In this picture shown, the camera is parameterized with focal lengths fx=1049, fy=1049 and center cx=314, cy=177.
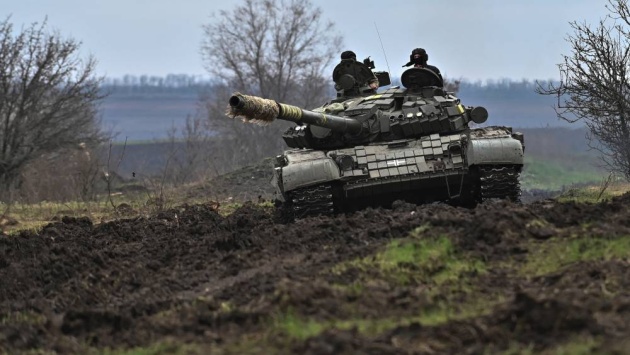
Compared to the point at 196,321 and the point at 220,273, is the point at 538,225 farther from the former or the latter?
the point at 196,321

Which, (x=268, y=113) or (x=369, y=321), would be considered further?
(x=268, y=113)

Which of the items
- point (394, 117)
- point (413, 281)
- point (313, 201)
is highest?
point (394, 117)

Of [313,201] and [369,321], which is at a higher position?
[313,201]

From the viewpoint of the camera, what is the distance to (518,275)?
27.6 feet

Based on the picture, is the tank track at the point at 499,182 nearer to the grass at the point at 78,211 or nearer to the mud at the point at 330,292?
the mud at the point at 330,292

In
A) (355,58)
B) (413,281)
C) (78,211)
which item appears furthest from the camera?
(78,211)

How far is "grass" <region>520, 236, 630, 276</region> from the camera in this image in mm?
8539

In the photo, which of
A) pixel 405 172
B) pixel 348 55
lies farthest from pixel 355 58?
pixel 405 172

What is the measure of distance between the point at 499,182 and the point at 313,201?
2.47 metres

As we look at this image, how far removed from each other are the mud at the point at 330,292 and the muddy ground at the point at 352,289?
2cm

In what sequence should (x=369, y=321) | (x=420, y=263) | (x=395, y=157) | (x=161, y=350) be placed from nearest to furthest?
(x=161, y=350)
(x=369, y=321)
(x=420, y=263)
(x=395, y=157)

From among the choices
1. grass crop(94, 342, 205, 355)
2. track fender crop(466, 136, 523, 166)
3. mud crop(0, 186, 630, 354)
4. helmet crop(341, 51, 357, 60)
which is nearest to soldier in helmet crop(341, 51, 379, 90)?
helmet crop(341, 51, 357, 60)

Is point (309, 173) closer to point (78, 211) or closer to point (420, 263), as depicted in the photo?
point (420, 263)

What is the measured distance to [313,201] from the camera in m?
13.8
